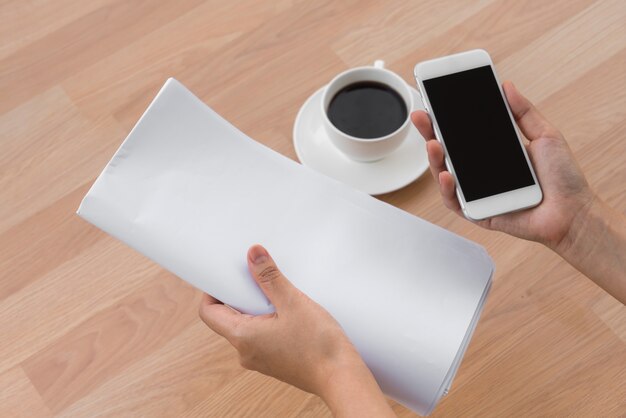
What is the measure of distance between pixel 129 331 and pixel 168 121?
250mm

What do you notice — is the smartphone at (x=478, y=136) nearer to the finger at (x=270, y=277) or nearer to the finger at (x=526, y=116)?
the finger at (x=526, y=116)

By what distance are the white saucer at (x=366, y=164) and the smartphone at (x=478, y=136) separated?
0.34 feet

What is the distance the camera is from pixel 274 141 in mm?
765

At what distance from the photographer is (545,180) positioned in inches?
24.8

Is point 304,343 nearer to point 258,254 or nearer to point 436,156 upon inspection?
point 258,254

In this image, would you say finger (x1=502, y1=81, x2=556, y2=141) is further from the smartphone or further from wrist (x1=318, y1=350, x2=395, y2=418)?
wrist (x1=318, y1=350, x2=395, y2=418)

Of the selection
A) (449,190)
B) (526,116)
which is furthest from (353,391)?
(526,116)

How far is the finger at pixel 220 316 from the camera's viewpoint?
1.82ft

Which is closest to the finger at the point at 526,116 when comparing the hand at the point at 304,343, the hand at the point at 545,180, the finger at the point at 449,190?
the hand at the point at 545,180

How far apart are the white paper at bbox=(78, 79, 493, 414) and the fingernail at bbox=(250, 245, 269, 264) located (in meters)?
0.02

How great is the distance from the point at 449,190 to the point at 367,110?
0.14 m

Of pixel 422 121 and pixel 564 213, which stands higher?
pixel 422 121

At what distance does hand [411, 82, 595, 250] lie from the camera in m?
0.62

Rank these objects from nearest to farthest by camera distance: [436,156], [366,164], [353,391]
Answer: [353,391] < [436,156] < [366,164]
